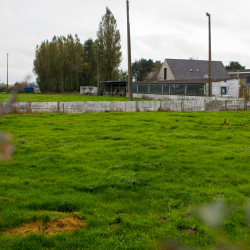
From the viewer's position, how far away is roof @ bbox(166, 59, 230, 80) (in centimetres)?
6688

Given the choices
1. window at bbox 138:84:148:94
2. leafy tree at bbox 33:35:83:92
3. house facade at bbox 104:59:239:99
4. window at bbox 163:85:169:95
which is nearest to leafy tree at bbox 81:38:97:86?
leafy tree at bbox 33:35:83:92

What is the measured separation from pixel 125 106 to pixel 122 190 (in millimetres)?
17859

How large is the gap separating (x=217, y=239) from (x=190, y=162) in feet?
12.8

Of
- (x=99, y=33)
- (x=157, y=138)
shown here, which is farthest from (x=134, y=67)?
(x=157, y=138)

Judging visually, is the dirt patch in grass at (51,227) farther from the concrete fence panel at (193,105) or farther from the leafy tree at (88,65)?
the leafy tree at (88,65)

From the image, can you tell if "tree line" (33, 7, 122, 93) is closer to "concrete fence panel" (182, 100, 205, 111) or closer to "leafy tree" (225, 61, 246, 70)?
"leafy tree" (225, 61, 246, 70)

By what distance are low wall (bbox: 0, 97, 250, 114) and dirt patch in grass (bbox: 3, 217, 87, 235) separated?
632 inches

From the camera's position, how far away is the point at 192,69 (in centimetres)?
6825

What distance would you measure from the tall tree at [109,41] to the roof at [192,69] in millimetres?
15510

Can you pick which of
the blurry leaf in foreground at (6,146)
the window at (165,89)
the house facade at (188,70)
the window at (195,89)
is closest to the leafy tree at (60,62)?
the house facade at (188,70)

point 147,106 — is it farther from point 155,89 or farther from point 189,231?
point 155,89

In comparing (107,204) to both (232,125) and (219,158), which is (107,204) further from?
(232,125)

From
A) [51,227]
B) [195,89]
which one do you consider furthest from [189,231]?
[195,89]

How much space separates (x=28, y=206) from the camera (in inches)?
202
